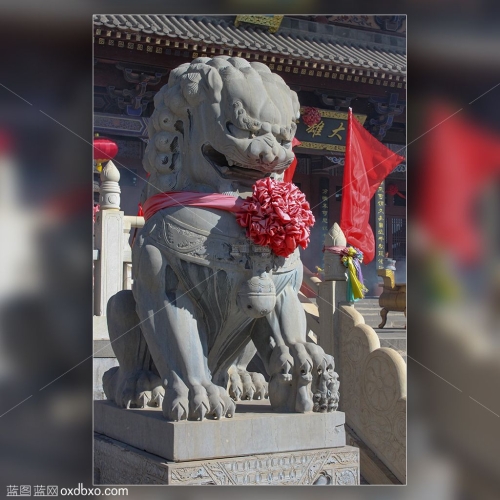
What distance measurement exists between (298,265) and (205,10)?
0.93 meters

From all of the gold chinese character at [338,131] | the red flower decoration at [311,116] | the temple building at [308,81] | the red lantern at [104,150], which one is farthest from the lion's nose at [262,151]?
the gold chinese character at [338,131]

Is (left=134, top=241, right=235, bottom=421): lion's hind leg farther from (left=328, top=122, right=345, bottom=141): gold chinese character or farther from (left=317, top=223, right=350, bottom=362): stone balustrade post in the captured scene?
(left=328, top=122, right=345, bottom=141): gold chinese character

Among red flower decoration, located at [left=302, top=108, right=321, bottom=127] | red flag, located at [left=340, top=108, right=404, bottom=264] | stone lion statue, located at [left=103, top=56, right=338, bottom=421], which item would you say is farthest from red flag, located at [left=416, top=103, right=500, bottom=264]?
red flower decoration, located at [left=302, top=108, right=321, bottom=127]

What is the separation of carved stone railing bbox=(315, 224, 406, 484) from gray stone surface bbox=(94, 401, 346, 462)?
1367mm

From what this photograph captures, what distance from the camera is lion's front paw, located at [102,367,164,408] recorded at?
2346mm

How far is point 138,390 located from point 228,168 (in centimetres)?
80

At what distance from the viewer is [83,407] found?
2346mm

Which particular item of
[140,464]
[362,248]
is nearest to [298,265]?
[140,464]

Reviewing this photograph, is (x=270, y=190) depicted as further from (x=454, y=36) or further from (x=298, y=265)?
(x=454, y=36)

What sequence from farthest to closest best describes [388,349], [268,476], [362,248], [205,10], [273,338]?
[362,248], [388,349], [205,10], [273,338], [268,476]

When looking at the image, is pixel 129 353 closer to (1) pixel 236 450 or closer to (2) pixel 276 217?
(1) pixel 236 450

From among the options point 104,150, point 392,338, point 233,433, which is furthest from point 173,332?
point 104,150

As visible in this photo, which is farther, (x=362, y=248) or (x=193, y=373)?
(x=362, y=248)

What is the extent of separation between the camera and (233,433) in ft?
6.76
